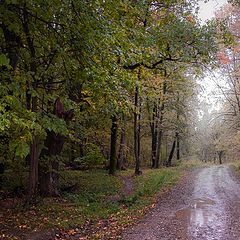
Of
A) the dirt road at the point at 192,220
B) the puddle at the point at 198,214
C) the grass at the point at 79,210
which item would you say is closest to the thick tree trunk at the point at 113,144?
the grass at the point at 79,210

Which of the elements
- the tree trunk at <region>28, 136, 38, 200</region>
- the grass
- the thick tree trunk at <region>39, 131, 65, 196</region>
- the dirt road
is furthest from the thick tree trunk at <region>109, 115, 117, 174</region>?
the tree trunk at <region>28, 136, 38, 200</region>

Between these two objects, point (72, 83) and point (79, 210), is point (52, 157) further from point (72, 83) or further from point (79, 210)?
point (72, 83)

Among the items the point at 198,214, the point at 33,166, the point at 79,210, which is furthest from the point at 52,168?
the point at 198,214

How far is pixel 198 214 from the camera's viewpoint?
9398 mm

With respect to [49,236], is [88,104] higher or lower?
higher

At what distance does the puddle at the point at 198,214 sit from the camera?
841 centimetres

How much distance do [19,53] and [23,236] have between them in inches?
188

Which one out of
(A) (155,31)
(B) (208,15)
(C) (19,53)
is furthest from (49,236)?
(B) (208,15)

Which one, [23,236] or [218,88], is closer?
[23,236]

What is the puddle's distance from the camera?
841 centimetres

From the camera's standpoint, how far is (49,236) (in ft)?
24.8

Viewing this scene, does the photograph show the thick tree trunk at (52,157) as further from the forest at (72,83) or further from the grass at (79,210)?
the grass at (79,210)

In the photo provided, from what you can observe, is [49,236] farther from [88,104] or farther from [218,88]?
[218,88]

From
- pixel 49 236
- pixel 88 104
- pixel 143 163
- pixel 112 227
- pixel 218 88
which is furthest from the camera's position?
pixel 143 163
